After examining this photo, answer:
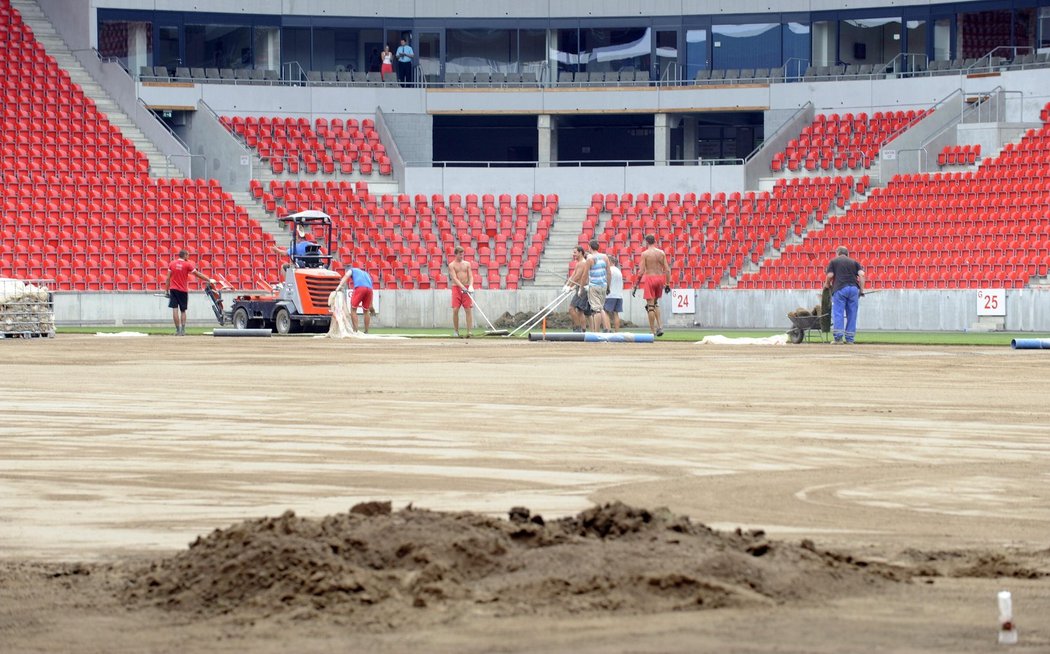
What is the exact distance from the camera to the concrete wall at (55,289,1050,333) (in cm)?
3684

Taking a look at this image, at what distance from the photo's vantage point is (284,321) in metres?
34.7

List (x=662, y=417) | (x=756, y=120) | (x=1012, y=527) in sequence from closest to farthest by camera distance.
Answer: (x=1012, y=527), (x=662, y=417), (x=756, y=120)

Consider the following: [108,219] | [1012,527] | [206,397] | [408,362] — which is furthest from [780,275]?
[1012,527]

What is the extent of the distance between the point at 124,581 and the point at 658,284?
24.8 meters

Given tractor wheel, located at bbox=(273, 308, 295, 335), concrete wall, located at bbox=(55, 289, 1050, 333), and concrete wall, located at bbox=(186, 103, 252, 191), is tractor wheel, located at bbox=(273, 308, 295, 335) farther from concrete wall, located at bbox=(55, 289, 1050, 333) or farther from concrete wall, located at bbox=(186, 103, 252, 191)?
concrete wall, located at bbox=(186, 103, 252, 191)

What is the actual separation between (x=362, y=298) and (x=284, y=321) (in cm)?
184

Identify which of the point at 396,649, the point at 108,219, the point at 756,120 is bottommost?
the point at 396,649

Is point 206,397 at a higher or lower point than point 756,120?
lower

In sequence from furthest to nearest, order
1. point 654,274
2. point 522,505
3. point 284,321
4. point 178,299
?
point 178,299, point 284,321, point 654,274, point 522,505

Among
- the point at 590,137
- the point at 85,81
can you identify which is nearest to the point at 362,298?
the point at 85,81

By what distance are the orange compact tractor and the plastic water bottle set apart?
29.3 meters

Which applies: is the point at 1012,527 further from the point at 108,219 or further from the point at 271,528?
the point at 108,219

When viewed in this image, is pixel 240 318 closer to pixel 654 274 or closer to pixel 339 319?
pixel 339 319

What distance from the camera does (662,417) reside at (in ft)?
47.2
